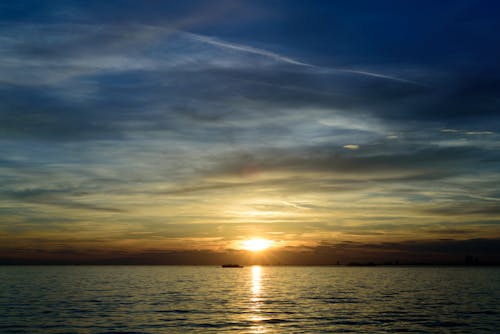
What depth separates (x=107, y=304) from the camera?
268 feet

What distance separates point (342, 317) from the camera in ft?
214

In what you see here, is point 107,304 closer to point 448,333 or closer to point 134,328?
point 134,328

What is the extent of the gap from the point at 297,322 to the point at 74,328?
27.2m

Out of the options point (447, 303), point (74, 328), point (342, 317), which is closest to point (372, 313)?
point (342, 317)

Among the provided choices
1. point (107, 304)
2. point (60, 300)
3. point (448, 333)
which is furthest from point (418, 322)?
point (60, 300)

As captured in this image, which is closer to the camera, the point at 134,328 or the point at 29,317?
the point at 134,328

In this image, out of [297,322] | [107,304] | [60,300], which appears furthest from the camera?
[60,300]

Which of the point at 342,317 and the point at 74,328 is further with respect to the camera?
the point at 342,317

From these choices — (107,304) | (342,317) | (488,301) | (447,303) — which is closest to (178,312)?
(107,304)

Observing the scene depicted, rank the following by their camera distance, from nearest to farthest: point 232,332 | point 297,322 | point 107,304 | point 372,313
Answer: point 232,332 → point 297,322 → point 372,313 → point 107,304

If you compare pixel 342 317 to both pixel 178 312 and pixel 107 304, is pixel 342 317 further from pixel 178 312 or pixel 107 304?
pixel 107 304

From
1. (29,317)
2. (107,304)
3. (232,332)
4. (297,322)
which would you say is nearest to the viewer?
(232,332)

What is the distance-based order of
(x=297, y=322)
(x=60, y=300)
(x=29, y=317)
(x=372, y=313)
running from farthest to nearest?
(x=60, y=300) → (x=372, y=313) → (x=29, y=317) → (x=297, y=322)

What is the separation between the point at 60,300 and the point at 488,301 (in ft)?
271
